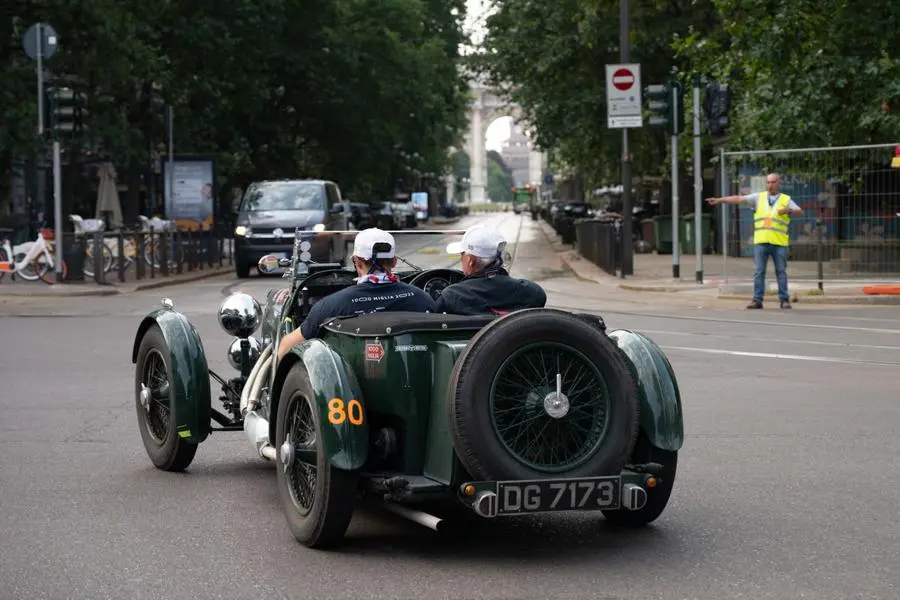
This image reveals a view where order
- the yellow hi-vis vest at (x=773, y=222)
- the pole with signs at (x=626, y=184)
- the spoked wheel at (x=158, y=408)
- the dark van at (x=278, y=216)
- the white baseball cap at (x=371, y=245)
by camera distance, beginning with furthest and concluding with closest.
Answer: the dark van at (x=278, y=216)
the pole with signs at (x=626, y=184)
the yellow hi-vis vest at (x=773, y=222)
the spoked wheel at (x=158, y=408)
the white baseball cap at (x=371, y=245)

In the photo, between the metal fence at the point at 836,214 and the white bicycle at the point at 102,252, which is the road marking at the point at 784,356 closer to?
the metal fence at the point at 836,214

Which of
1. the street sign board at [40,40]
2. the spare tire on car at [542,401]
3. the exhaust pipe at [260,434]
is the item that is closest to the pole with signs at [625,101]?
the street sign board at [40,40]

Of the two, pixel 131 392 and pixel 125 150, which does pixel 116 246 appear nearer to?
pixel 125 150

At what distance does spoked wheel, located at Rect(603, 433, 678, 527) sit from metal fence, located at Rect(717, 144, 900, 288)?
16.8m

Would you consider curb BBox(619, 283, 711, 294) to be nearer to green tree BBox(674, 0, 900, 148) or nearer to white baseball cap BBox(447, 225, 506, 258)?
green tree BBox(674, 0, 900, 148)

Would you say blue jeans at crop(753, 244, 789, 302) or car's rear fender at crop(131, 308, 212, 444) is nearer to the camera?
car's rear fender at crop(131, 308, 212, 444)

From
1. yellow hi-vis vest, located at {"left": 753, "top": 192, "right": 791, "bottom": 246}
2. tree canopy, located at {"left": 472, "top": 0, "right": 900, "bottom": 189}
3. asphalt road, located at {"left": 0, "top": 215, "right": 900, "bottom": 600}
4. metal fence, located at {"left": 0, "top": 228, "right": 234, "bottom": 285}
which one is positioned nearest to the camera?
asphalt road, located at {"left": 0, "top": 215, "right": 900, "bottom": 600}

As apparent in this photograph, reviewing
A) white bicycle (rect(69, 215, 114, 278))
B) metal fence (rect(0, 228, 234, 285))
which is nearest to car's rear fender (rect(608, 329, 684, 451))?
metal fence (rect(0, 228, 234, 285))

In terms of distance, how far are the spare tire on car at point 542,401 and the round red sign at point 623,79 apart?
2381cm

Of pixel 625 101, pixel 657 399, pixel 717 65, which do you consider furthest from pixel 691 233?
pixel 657 399

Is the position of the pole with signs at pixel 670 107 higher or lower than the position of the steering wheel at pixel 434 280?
higher

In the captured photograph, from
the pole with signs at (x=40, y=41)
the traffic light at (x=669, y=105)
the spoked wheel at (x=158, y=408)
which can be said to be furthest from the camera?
the pole with signs at (x=40, y=41)

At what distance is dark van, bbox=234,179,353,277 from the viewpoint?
31.6 m

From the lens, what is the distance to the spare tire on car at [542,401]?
239 inches
